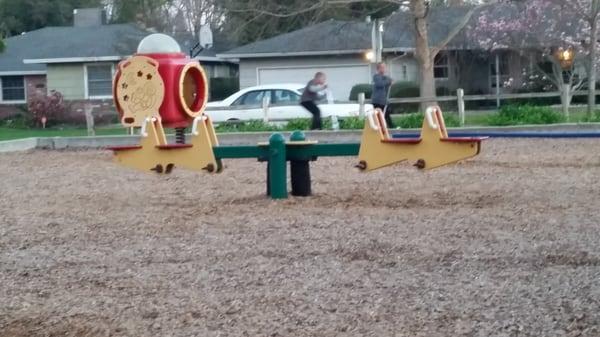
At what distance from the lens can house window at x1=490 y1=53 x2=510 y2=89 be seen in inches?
1689

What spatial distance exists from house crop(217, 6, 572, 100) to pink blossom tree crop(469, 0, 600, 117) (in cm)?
52

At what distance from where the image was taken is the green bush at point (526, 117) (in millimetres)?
24312

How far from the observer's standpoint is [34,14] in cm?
5934

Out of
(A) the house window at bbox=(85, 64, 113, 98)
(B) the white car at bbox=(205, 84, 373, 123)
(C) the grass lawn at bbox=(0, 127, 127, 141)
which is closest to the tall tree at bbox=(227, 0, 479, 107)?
(B) the white car at bbox=(205, 84, 373, 123)

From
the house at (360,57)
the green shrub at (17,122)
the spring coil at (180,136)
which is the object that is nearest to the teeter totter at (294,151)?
the spring coil at (180,136)

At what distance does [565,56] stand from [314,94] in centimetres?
1251

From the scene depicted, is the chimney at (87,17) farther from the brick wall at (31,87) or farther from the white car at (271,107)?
the white car at (271,107)

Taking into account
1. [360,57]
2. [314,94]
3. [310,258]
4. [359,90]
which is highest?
[360,57]

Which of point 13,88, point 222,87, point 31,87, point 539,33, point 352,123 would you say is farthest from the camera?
point 13,88

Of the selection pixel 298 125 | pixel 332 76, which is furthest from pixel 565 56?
pixel 298 125

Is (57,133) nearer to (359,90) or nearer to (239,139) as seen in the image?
(359,90)

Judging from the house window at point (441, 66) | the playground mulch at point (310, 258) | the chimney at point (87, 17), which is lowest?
the playground mulch at point (310, 258)

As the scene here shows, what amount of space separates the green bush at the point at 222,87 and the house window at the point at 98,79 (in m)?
3.91

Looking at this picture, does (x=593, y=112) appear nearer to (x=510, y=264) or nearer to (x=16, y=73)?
(x=510, y=264)
